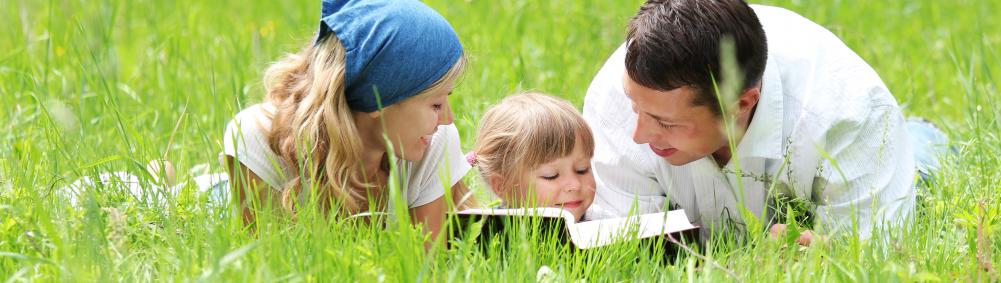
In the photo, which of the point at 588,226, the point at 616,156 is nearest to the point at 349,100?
the point at 588,226

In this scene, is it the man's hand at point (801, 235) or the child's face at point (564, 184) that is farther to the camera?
the child's face at point (564, 184)

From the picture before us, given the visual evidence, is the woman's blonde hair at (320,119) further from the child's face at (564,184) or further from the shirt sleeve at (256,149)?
the child's face at (564,184)

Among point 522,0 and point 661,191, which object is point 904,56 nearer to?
point 522,0

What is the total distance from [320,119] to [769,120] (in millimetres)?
1134

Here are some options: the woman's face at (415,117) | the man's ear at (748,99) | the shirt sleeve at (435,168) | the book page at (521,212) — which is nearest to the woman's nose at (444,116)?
the woman's face at (415,117)

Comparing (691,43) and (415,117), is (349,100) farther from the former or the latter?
(691,43)

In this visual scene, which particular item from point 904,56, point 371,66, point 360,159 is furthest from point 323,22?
point 904,56

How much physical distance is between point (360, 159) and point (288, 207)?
0.25 metres

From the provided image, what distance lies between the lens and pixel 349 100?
9.90ft

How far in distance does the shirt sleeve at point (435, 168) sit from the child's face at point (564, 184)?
10.7 inches

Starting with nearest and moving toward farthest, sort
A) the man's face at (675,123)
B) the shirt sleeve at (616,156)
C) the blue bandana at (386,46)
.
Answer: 1. the blue bandana at (386,46)
2. the man's face at (675,123)
3. the shirt sleeve at (616,156)

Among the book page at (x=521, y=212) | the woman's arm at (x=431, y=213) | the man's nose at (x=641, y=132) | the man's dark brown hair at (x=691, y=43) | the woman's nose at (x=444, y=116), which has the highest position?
the man's dark brown hair at (x=691, y=43)

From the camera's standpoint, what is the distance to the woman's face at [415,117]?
2992 mm

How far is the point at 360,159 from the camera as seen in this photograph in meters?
3.07
